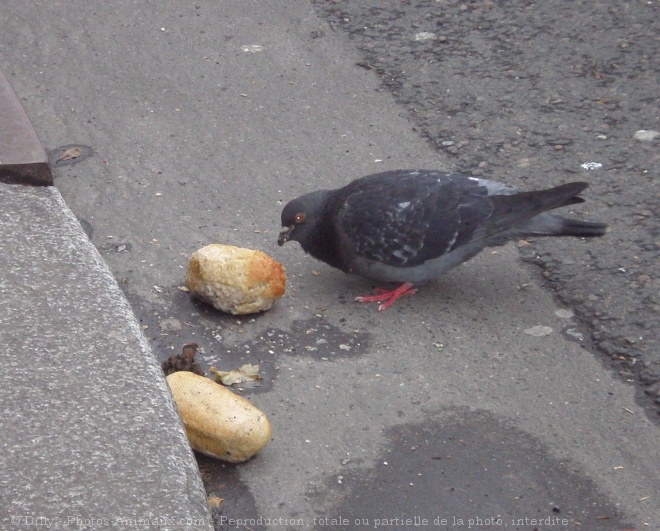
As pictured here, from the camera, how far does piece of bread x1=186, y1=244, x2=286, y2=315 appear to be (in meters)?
3.81

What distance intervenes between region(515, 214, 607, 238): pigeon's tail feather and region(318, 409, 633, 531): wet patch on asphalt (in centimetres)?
106

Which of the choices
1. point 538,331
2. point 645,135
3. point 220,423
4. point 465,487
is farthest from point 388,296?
point 645,135

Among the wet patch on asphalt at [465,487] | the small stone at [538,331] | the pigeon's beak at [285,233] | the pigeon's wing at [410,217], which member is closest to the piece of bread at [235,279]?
the pigeon's beak at [285,233]

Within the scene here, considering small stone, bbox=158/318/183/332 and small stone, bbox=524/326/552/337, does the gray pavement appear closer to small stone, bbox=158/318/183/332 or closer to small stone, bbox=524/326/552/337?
small stone, bbox=158/318/183/332

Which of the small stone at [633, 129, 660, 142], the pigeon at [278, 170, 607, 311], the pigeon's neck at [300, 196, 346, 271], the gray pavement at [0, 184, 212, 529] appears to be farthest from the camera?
the small stone at [633, 129, 660, 142]

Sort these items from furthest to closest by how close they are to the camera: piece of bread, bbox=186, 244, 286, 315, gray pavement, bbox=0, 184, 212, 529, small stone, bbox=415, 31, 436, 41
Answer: small stone, bbox=415, 31, 436, 41, piece of bread, bbox=186, 244, 286, 315, gray pavement, bbox=0, 184, 212, 529

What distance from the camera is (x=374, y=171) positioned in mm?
4980

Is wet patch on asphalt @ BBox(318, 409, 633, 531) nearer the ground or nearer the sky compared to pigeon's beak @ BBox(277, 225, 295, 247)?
nearer the ground

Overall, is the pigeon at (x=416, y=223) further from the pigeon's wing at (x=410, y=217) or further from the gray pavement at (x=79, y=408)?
the gray pavement at (x=79, y=408)

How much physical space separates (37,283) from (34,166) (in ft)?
2.45

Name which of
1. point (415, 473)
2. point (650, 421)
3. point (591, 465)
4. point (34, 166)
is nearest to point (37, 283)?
point (34, 166)

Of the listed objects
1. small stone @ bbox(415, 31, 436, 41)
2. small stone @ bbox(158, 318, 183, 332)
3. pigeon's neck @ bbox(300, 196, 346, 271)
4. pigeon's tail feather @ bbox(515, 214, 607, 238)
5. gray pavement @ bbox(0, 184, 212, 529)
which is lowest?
small stone @ bbox(158, 318, 183, 332)

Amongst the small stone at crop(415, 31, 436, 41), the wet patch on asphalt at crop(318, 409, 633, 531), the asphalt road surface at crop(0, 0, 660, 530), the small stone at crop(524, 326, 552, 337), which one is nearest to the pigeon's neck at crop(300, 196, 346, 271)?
the asphalt road surface at crop(0, 0, 660, 530)

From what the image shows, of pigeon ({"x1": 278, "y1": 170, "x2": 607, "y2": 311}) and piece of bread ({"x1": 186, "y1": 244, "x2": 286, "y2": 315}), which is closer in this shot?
piece of bread ({"x1": 186, "y1": 244, "x2": 286, "y2": 315})
